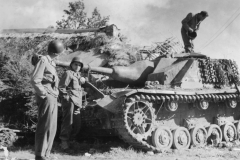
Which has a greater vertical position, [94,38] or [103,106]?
[94,38]

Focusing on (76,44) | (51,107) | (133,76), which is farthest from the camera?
(76,44)

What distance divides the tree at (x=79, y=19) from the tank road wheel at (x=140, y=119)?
20.5m

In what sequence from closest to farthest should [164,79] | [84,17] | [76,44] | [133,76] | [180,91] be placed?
[180,91]
[164,79]
[133,76]
[76,44]
[84,17]

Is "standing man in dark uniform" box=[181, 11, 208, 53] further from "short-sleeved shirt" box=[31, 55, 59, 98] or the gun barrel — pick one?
"short-sleeved shirt" box=[31, 55, 59, 98]

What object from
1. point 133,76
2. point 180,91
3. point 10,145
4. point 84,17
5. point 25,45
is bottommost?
point 10,145

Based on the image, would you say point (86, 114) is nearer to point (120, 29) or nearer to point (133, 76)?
point (133, 76)

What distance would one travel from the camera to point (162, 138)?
25.0 ft

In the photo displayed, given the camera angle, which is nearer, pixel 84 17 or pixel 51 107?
pixel 51 107

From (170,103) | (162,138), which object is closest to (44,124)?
(162,138)

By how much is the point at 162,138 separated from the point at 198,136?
1.52 meters

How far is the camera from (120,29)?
14.5m

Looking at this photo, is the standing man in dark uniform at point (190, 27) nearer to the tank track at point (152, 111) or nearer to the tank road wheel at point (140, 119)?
the tank track at point (152, 111)

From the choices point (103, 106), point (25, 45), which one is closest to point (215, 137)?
point (103, 106)

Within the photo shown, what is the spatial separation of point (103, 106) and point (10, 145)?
3.22 m
